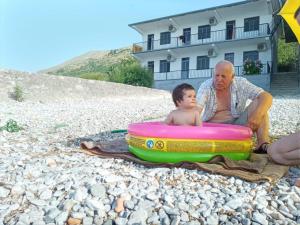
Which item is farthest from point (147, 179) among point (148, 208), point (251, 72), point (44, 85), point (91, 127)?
point (251, 72)

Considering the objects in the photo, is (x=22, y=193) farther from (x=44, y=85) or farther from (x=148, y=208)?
(x=44, y=85)

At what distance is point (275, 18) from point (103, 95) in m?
14.0

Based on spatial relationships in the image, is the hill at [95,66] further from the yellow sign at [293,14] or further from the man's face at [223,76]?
the yellow sign at [293,14]

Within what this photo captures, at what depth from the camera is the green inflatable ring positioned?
3490 millimetres

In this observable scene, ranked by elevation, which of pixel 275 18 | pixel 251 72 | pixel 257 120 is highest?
pixel 275 18

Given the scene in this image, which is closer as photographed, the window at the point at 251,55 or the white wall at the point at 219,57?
the white wall at the point at 219,57

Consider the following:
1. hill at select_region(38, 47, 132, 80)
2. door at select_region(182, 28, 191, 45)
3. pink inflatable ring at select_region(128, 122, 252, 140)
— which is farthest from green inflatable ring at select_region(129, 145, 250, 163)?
hill at select_region(38, 47, 132, 80)

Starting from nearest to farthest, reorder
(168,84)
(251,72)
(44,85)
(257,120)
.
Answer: (257,120)
(44,85)
(251,72)
(168,84)

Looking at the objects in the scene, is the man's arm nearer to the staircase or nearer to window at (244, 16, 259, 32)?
the staircase

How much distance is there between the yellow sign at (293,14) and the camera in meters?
2.44

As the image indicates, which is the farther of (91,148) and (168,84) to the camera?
(168,84)

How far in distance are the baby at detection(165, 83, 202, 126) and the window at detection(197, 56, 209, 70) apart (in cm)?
2111

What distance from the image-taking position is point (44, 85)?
13.7 metres

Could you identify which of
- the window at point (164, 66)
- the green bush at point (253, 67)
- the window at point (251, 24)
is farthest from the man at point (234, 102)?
the window at point (164, 66)
